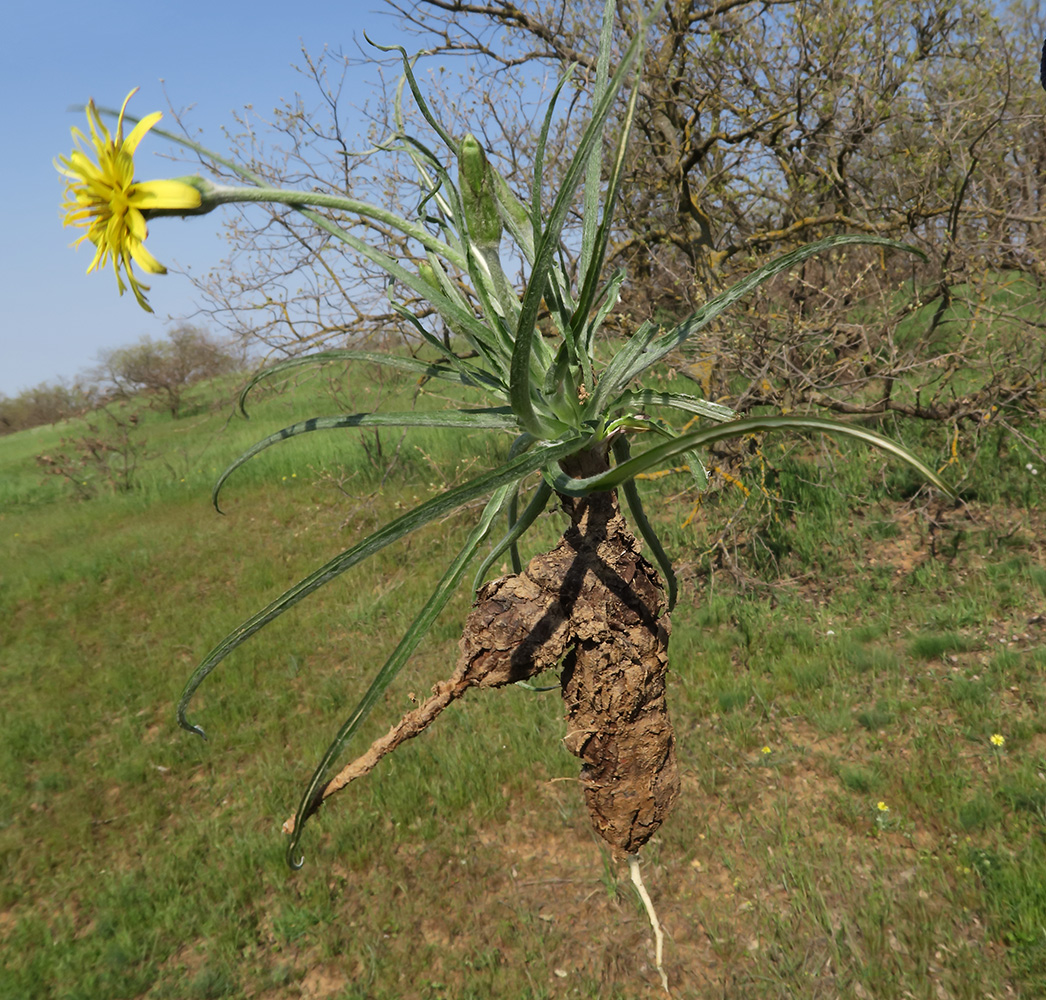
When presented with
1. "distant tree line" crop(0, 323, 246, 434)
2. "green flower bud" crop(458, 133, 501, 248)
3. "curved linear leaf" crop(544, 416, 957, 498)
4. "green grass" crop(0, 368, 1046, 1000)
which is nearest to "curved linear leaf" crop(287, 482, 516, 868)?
"curved linear leaf" crop(544, 416, 957, 498)

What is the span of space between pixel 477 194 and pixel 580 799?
8.54ft

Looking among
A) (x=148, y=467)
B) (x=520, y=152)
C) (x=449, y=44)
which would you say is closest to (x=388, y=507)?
(x=520, y=152)

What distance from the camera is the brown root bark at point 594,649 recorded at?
76 centimetres

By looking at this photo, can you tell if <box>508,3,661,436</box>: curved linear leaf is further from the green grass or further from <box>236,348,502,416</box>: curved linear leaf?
the green grass

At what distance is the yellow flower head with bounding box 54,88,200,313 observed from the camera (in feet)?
1.76

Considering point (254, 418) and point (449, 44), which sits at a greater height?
point (449, 44)

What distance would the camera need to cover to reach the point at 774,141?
12.3 feet

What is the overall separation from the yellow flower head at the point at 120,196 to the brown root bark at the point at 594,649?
463mm

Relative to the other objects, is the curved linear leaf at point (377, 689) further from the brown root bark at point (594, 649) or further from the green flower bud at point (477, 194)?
the green flower bud at point (477, 194)

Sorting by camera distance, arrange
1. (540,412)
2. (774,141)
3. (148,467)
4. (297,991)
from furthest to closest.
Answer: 1. (148,467)
2. (774,141)
3. (297,991)
4. (540,412)

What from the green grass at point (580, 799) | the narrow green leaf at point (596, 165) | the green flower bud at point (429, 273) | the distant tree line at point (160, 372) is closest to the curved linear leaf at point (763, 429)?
the narrow green leaf at point (596, 165)

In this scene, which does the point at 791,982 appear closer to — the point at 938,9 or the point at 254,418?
the point at 938,9

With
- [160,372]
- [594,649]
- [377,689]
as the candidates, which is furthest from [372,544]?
[160,372]

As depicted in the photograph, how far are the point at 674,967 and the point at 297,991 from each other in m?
1.23
